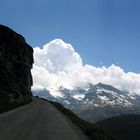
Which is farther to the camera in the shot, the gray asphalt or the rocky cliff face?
the rocky cliff face

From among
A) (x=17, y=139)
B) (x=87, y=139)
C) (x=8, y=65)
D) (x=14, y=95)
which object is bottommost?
(x=17, y=139)

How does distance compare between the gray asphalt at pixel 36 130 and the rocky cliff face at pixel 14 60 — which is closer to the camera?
the gray asphalt at pixel 36 130

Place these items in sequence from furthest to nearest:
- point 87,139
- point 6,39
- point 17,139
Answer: point 6,39 → point 87,139 → point 17,139

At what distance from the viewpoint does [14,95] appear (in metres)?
87.9

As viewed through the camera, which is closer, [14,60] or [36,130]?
[36,130]

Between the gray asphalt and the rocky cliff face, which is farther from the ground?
the rocky cliff face

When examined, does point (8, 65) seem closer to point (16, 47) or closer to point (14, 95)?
point (16, 47)

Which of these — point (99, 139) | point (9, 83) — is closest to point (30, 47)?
point (9, 83)

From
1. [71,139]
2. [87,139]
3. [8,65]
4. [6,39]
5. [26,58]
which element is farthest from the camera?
[26,58]

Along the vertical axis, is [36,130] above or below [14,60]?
below

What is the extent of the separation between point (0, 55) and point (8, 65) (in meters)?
5.81

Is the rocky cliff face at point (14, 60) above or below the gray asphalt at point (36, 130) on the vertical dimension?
above

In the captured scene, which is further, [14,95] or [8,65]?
[8,65]

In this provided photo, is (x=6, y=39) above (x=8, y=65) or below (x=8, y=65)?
above
